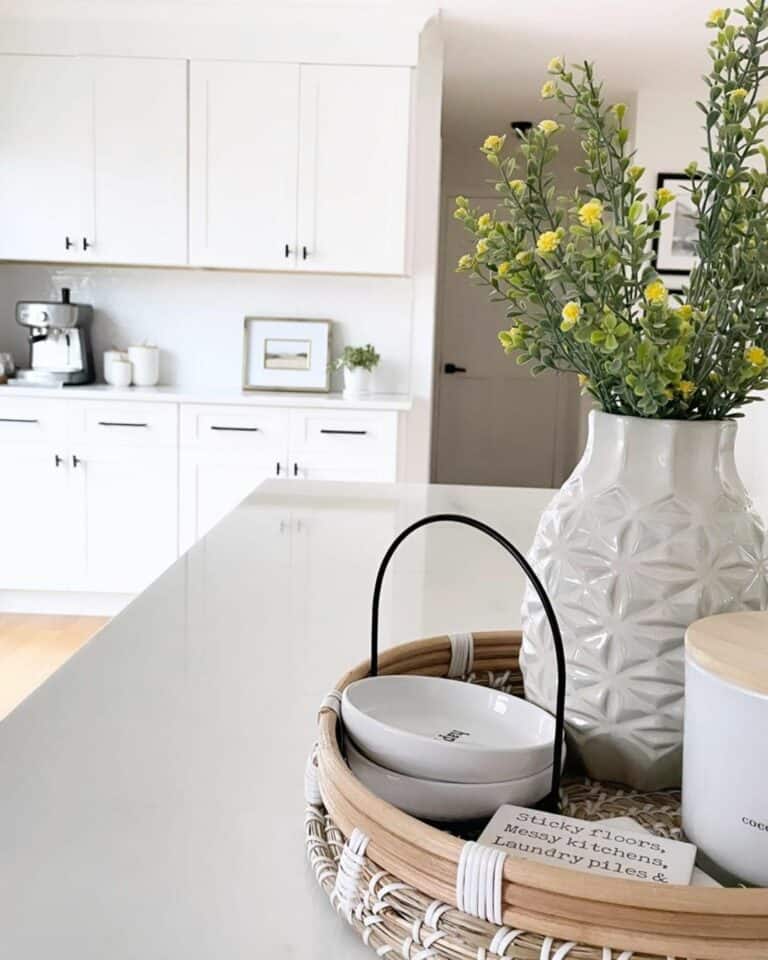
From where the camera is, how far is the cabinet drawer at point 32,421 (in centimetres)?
410

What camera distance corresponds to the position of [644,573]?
67 cm

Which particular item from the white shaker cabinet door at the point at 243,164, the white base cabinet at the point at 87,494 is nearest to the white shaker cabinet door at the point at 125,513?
the white base cabinet at the point at 87,494

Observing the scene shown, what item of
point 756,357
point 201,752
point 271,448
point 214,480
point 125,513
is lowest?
point 125,513

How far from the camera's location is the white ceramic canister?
521 mm

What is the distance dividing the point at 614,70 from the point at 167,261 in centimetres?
235

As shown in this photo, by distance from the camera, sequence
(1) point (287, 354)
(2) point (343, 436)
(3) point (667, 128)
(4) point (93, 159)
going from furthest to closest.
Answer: (3) point (667, 128), (1) point (287, 354), (4) point (93, 159), (2) point (343, 436)

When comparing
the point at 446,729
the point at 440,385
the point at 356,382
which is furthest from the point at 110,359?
the point at 446,729

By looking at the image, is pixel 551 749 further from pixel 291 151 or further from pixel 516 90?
pixel 516 90

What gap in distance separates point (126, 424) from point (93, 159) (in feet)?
3.64

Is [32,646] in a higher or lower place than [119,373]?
lower

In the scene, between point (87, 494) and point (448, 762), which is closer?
point (448, 762)

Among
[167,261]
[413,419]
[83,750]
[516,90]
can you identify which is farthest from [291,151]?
[83,750]

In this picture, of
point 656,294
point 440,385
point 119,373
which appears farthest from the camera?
point 440,385

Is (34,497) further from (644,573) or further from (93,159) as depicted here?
(644,573)
